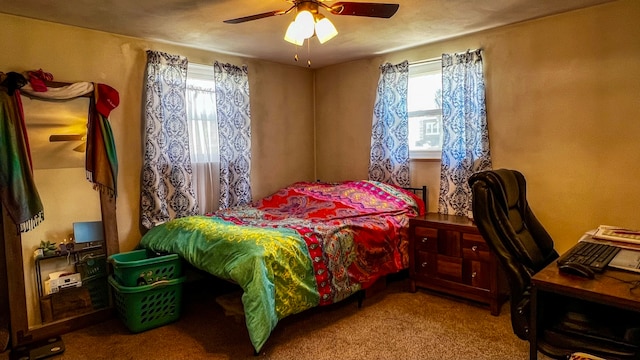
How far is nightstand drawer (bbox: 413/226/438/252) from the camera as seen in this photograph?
3277mm

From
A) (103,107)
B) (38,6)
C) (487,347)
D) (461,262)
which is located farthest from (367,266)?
(38,6)

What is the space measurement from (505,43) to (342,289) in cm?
245

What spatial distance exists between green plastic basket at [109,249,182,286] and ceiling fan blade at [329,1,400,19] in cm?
210

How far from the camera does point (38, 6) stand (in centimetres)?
257

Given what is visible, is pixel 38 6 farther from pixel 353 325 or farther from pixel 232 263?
pixel 353 325

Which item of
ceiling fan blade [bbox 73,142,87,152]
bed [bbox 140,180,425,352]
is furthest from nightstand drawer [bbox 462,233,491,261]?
ceiling fan blade [bbox 73,142,87,152]

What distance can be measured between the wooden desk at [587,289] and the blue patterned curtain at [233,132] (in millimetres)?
2964

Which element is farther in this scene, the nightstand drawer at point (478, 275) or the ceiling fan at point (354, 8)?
the nightstand drawer at point (478, 275)

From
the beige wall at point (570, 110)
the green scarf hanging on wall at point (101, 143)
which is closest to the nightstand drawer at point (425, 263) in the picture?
the beige wall at point (570, 110)

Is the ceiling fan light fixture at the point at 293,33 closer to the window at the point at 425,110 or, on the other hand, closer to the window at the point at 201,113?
the window at the point at 201,113

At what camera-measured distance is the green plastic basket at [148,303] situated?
275 centimetres

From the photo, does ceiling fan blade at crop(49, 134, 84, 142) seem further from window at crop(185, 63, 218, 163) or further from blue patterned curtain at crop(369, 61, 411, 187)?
blue patterned curtain at crop(369, 61, 411, 187)

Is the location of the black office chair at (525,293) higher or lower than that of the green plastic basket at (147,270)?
higher

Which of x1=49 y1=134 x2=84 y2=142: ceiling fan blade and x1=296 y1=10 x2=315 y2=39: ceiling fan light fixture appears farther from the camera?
x1=49 y1=134 x2=84 y2=142: ceiling fan blade
